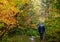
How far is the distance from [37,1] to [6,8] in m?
26.9

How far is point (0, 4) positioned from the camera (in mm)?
13914

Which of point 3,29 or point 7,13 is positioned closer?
point 7,13

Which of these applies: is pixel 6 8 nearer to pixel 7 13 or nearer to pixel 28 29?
pixel 7 13

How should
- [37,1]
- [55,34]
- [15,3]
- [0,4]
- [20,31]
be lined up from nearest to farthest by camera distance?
[0,4] → [15,3] → [55,34] → [20,31] → [37,1]

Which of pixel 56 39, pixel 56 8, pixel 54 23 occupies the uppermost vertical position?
pixel 56 8

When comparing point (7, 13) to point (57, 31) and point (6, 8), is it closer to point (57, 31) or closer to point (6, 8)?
point (6, 8)

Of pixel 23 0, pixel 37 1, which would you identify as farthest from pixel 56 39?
pixel 37 1

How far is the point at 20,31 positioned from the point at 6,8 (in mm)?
14394

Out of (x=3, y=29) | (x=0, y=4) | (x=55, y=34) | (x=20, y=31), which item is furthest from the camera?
(x=20, y=31)

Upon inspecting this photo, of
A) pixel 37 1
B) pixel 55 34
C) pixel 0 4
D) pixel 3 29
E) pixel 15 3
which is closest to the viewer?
pixel 0 4

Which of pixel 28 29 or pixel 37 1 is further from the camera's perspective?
pixel 37 1

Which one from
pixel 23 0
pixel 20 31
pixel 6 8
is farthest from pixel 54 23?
pixel 20 31

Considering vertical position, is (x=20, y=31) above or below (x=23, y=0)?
below

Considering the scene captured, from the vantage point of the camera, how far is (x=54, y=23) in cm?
1644
